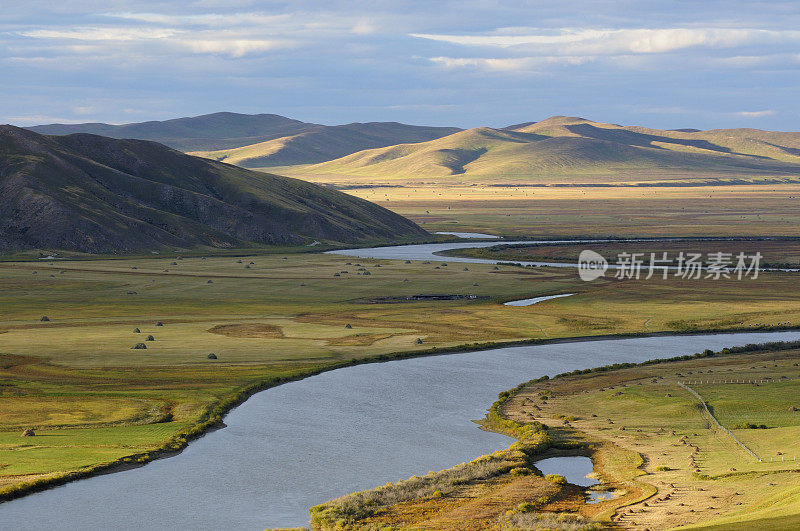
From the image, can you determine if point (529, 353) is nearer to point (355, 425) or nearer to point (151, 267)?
point (355, 425)

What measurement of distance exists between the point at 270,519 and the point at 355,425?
19841 millimetres

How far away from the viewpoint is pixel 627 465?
2126 inches

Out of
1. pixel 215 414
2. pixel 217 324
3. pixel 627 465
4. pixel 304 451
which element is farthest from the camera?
pixel 217 324

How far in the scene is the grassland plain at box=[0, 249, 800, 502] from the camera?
64750 millimetres

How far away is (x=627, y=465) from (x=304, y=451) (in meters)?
19.6

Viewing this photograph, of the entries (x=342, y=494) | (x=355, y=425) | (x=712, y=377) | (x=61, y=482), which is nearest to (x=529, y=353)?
(x=712, y=377)

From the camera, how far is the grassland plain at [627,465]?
4303 centimetres

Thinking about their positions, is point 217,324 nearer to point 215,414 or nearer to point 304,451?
point 215,414

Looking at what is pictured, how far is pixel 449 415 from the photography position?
68.8 m

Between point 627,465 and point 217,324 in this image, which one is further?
point 217,324
